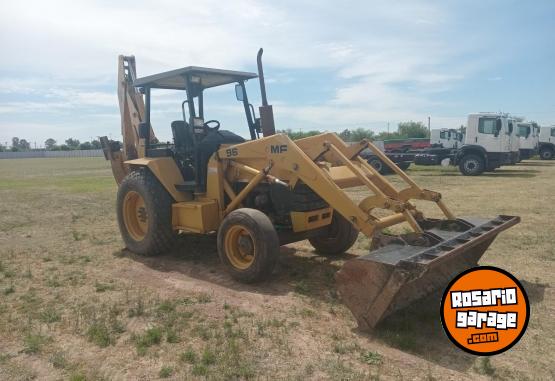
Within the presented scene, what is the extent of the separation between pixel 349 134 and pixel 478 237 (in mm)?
53598

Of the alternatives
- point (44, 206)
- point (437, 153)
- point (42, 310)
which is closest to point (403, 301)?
point (42, 310)

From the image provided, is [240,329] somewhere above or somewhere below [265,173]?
below

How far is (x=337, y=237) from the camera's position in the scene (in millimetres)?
6664

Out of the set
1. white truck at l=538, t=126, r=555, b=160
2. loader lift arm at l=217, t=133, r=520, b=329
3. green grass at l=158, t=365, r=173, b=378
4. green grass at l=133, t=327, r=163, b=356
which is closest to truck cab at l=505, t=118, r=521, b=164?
white truck at l=538, t=126, r=555, b=160

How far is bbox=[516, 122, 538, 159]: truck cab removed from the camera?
25.4 metres

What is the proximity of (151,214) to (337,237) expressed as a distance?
2.70m

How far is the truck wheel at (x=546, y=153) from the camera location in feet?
98.8

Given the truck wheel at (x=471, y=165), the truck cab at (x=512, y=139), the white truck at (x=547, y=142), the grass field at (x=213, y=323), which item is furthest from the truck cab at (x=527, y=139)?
the grass field at (x=213, y=323)

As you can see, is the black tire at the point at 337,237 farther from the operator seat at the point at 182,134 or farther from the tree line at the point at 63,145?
the tree line at the point at 63,145

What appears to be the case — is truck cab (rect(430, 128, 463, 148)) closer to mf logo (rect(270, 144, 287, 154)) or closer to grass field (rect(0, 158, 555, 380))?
grass field (rect(0, 158, 555, 380))

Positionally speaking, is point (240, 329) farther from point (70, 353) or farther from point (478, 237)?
point (478, 237)

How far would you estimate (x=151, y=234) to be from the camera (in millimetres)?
6762

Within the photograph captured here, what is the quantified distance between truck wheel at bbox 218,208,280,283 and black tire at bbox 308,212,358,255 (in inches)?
59.5

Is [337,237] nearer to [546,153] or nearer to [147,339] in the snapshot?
[147,339]
